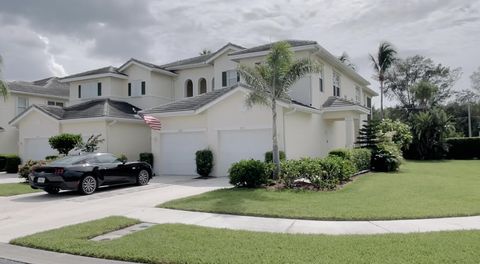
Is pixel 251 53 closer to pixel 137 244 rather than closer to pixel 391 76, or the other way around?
pixel 137 244

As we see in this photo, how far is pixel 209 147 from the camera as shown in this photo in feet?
65.9

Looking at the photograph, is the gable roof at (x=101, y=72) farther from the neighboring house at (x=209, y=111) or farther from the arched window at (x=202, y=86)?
the arched window at (x=202, y=86)

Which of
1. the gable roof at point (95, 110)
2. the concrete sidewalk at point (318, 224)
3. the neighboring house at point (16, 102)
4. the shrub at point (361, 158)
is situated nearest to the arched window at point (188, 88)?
the gable roof at point (95, 110)

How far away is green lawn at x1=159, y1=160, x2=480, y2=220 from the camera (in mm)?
9258

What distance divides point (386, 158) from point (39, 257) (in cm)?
1875

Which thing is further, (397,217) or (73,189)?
(73,189)

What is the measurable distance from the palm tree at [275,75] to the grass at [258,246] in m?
7.75

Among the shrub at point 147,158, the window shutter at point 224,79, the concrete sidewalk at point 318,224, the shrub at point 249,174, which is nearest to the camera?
the concrete sidewalk at point 318,224

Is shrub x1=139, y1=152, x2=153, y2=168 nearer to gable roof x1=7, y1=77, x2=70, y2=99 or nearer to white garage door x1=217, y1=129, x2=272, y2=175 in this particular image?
white garage door x1=217, y1=129, x2=272, y2=175

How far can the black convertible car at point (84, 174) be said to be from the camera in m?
13.7

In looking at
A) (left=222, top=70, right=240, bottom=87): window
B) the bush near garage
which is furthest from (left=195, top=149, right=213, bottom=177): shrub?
the bush near garage

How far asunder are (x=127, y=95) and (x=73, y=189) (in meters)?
15.7

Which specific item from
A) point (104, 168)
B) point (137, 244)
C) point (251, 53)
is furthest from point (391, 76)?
point (137, 244)

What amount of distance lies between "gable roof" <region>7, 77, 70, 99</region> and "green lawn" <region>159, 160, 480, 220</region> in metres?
25.2
